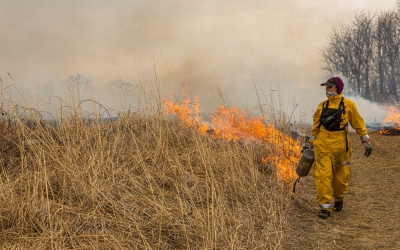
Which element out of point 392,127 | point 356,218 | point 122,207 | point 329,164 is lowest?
point 356,218

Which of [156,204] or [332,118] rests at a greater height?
[332,118]

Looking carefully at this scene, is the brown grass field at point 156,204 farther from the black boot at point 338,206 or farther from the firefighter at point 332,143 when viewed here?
the firefighter at point 332,143

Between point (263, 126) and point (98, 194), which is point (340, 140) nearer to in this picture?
point (263, 126)

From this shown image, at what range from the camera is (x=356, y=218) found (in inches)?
173

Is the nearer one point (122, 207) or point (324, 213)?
point (122, 207)

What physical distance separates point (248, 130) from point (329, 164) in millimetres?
2006

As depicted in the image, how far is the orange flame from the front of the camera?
559cm

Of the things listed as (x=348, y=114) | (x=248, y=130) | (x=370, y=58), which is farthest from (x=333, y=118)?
(x=370, y=58)

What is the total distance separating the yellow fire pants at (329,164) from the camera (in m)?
4.48

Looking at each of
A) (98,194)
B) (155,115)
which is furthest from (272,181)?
(98,194)

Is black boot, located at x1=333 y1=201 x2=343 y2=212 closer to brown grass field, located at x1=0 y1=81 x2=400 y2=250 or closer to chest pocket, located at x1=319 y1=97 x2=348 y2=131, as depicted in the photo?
brown grass field, located at x1=0 y1=81 x2=400 y2=250

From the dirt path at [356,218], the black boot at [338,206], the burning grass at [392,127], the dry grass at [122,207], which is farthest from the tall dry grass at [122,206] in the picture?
the burning grass at [392,127]

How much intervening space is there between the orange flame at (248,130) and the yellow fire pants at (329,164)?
2.42ft

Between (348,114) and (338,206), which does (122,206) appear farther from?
(348,114)
